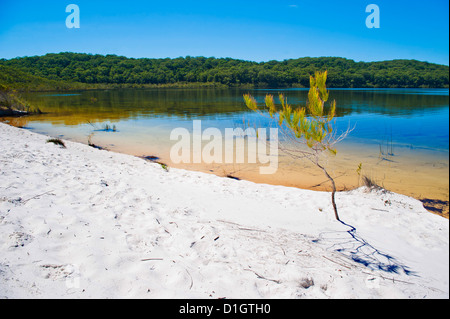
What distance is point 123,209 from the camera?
385 centimetres

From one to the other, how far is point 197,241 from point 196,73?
325 ft

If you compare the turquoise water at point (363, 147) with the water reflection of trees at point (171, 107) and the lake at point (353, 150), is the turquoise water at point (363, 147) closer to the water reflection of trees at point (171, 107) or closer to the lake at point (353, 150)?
the lake at point (353, 150)

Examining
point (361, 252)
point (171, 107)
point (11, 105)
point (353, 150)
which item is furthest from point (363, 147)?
point (11, 105)

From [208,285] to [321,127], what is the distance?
2.78 m

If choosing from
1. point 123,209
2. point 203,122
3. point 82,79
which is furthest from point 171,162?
point 82,79

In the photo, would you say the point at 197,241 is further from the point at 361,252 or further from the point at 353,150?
the point at 353,150

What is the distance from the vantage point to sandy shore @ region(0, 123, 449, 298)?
2.33 m

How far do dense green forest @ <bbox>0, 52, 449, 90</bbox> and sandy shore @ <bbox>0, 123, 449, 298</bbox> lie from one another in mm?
43218

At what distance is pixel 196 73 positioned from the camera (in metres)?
96.1

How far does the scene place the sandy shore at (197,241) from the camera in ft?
7.66

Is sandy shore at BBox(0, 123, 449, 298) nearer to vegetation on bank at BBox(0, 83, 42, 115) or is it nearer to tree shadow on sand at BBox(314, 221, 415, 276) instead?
tree shadow on sand at BBox(314, 221, 415, 276)

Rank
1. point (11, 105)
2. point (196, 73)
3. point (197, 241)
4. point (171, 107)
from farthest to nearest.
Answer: point (196, 73) → point (171, 107) → point (11, 105) → point (197, 241)

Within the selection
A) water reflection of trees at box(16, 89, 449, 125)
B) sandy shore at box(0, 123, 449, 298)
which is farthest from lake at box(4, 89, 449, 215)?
water reflection of trees at box(16, 89, 449, 125)

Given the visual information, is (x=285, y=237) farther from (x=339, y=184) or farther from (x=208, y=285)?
(x=339, y=184)
